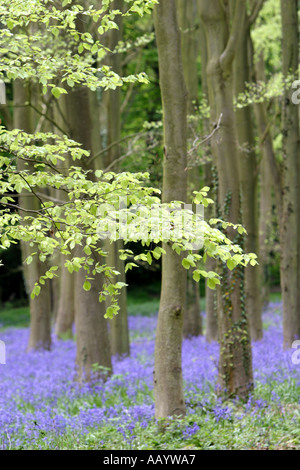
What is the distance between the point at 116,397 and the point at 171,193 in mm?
3693

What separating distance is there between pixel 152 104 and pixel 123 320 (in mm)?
15407

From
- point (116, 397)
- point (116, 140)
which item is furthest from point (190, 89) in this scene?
point (116, 397)

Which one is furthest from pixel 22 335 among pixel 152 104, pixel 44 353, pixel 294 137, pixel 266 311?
pixel 294 137

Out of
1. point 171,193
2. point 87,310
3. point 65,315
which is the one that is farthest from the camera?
point 65,315

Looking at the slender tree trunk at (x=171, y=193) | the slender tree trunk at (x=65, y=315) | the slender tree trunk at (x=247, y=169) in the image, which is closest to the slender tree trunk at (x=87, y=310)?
the slender tree trunk at (x=171, y=193)

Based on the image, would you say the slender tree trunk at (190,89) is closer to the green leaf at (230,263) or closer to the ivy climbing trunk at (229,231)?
the ivy climbing trunk at (229,231)

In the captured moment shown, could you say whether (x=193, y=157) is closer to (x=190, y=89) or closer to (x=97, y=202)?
(x=97, y=202)

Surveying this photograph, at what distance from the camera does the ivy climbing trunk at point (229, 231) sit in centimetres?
802

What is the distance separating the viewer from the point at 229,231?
26.3ft

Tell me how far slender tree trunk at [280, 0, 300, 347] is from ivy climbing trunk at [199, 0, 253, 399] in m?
3.81

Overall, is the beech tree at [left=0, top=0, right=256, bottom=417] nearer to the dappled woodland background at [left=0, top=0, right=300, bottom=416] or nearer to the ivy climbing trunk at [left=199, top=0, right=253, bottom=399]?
the dappled woodland background at [left=0, top=0, right=300, bottom=416]

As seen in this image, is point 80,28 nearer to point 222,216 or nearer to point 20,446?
point 222,216

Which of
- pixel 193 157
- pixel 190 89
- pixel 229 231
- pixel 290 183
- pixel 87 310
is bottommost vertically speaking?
pixel 87 310

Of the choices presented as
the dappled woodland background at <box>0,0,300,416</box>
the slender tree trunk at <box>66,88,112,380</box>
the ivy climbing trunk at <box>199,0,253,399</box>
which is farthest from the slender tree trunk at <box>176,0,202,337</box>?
the ivy climbing trunk at <box>199,0,253,399</box>
